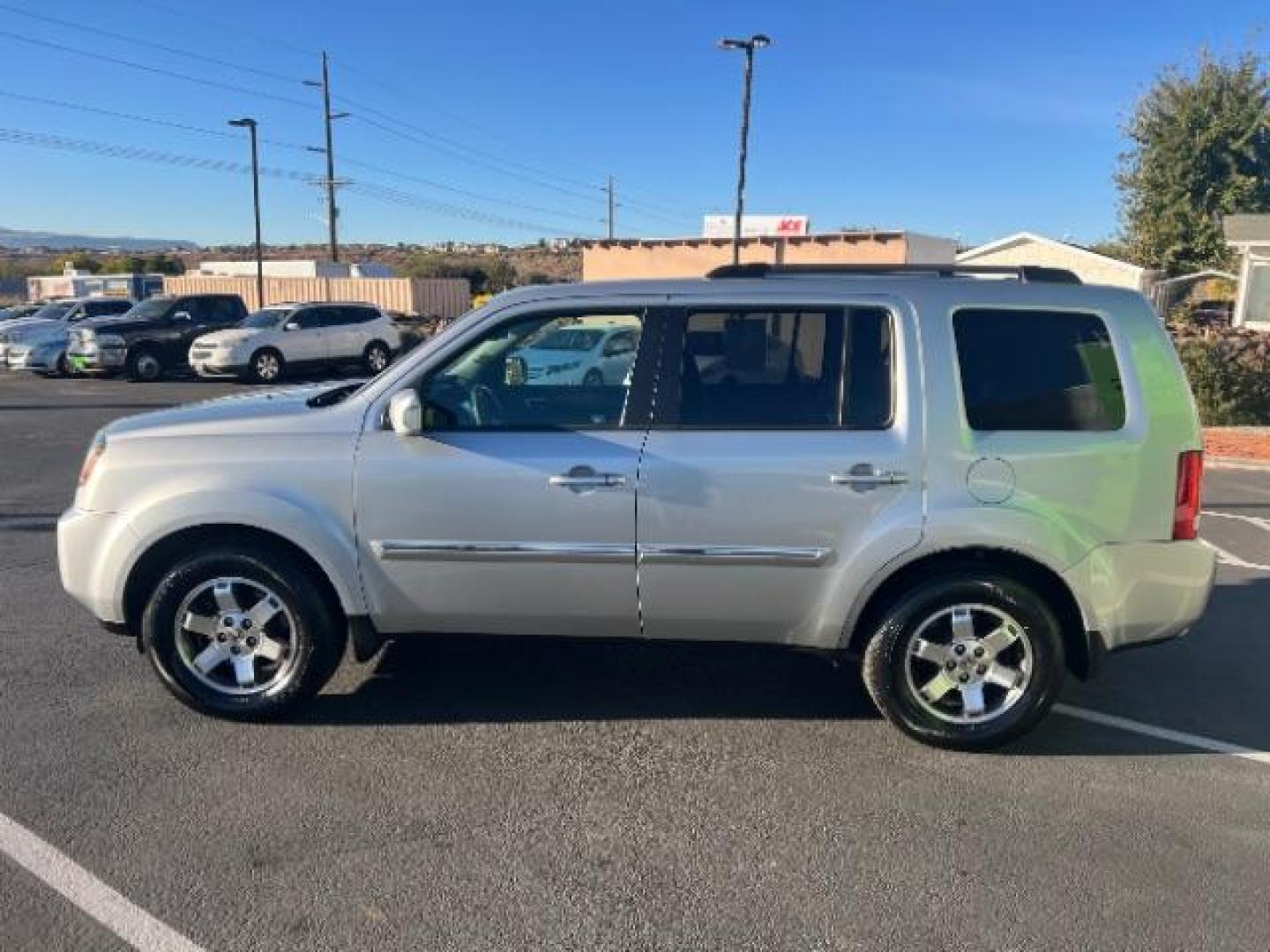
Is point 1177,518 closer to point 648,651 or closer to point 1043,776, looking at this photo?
point 1043,776

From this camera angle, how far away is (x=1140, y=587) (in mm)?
3891

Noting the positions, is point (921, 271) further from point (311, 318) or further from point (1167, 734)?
point (311, 318)

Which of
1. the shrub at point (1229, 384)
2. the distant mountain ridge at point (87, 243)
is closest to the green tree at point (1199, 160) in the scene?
the shrub at point (1229, 384)

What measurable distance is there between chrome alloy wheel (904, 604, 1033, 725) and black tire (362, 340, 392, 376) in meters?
20.5

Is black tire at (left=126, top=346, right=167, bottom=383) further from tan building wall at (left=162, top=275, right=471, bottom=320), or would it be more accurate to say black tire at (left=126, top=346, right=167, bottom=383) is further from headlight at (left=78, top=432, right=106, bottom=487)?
tan building wall at (left=162, top=275, right=471, bottom=320)

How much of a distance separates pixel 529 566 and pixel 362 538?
0.68 m

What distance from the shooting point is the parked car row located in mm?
21125

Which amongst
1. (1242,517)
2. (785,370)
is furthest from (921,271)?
(1242,517)

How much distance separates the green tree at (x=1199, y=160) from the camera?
34062 mm

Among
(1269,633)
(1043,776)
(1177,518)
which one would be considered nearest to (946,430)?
(1177,518)

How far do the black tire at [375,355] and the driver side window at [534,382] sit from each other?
64.7ft

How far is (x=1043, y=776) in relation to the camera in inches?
151

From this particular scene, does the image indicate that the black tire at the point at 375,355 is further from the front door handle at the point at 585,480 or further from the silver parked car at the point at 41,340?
the front door handle at the point at 585,480

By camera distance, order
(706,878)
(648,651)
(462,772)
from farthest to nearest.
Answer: (648,651)
(462,772)
(706,878)
